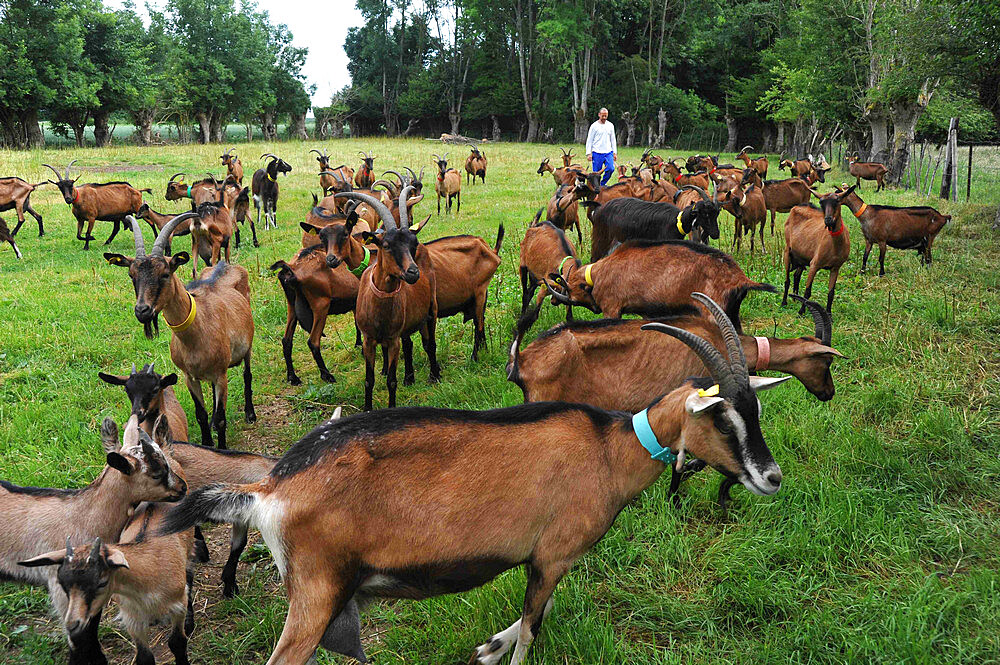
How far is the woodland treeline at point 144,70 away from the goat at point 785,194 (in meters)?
34.6

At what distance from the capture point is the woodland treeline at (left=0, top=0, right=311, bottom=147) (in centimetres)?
3234

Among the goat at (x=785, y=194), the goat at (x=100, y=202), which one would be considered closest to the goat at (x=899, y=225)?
the goat at (x=785, y=194)

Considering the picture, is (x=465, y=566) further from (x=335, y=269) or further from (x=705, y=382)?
(x=335, y=269)

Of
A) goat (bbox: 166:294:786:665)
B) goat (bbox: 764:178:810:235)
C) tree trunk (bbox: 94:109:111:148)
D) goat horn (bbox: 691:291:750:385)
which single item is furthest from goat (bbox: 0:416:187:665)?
tree trunk (bbox: 94:109:111:148)

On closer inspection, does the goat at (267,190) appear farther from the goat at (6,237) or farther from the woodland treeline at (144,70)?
the woodland treeline at (144,70)

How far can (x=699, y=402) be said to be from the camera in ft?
9.04

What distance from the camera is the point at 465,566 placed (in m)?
2.62

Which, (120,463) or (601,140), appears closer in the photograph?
(120,463)

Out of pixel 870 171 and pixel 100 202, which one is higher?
pixel 870 171

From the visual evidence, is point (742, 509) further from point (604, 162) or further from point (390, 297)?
point (604, 162)

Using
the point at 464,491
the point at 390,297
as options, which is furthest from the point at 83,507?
the point at 390,297

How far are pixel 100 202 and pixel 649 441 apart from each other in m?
13.3

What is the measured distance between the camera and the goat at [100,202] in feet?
40.7

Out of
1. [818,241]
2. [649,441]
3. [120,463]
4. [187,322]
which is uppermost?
[818,241]
